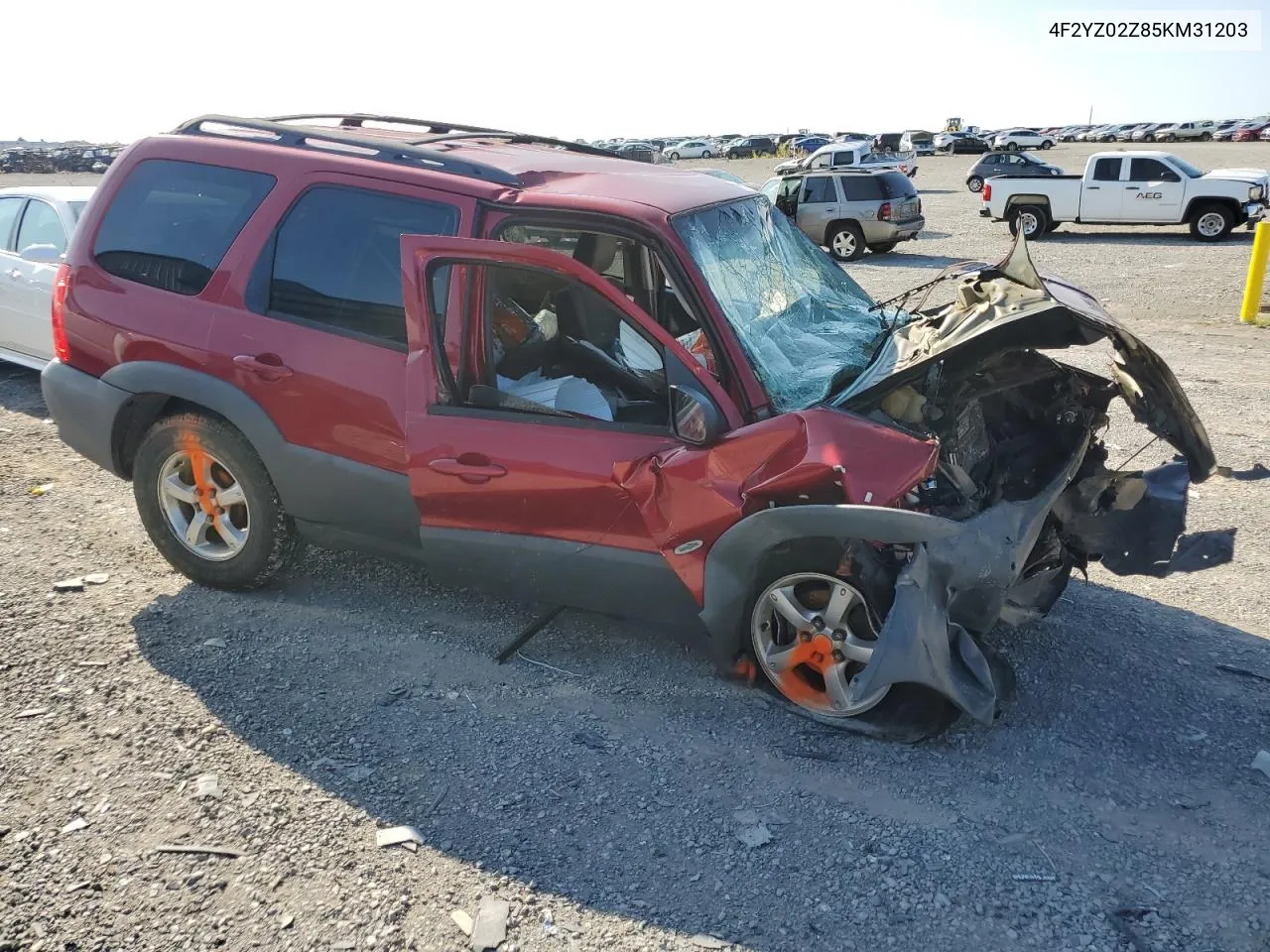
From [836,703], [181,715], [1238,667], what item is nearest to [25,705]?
[181,715]

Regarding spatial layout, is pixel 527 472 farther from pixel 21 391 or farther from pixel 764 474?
pixel 21 391

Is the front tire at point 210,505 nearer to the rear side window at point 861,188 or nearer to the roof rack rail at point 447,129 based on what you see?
the roof rack rail at point 447,129

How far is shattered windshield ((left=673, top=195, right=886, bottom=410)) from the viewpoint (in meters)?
3.96

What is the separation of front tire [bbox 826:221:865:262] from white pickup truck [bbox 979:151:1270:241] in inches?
128

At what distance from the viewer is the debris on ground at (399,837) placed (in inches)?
127

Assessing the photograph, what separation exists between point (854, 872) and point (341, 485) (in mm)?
2501

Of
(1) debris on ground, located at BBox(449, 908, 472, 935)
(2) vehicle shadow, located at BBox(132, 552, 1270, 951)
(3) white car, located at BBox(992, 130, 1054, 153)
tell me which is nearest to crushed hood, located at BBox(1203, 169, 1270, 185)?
(2) vehicle shadow, located at BBox(132, 552, 1270, 951)

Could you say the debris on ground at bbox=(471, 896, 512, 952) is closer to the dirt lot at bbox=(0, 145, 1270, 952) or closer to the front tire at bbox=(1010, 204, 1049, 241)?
the dirt lot at bbox=(0, 145, 1270, 952)

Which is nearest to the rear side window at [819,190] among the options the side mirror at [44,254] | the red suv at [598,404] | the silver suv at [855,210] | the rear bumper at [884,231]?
the silver suv at [855,210]

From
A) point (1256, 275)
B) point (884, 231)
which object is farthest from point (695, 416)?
point (884, 231)

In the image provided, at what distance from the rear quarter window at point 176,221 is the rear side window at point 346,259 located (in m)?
0.27

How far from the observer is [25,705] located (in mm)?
3967

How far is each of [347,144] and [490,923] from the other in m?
3.23

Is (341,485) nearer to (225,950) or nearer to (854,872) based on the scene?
(225,950)
